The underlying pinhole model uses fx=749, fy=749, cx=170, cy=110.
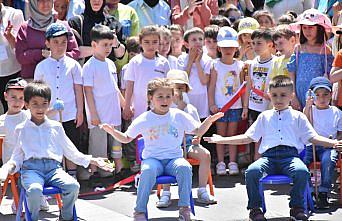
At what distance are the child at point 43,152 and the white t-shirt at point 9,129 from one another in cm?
48

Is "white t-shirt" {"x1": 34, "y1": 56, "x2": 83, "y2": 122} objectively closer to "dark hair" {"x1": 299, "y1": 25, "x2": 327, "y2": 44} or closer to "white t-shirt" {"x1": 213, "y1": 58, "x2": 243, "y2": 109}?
"white t-shirt" {"x1": 213, "y1": 58, "x2": 243, "y2": 109}

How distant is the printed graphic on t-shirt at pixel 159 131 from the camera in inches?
277

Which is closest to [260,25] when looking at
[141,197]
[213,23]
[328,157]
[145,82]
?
[213,23]

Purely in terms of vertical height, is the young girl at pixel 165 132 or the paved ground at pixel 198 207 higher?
the young girl at pixel 165 132

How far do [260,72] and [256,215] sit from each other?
7.93ft

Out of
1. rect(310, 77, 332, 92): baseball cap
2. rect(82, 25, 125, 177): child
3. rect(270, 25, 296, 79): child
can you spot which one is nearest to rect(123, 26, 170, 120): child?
rect(82, 25, 125, 177): child

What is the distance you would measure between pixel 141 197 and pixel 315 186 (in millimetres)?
1797

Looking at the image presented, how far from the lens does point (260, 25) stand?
32.3 ft

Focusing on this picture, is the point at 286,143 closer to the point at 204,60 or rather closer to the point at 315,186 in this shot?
the point at 315,186

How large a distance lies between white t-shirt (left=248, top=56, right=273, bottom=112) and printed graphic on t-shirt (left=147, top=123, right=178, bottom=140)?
1.95m

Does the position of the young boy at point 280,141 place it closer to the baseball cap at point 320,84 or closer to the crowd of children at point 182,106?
the crowd of children at point 182,106

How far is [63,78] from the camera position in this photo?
8.10 metres

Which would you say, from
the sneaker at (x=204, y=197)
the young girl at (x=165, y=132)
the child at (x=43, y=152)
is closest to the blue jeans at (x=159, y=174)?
the young girl at (x=165, y=132)

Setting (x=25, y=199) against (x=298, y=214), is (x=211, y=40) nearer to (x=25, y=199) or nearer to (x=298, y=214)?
(x=298, y=214)
